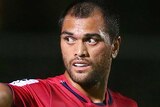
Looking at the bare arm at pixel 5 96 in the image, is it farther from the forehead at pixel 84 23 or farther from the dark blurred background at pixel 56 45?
the dark blurred background at pixel 56 45

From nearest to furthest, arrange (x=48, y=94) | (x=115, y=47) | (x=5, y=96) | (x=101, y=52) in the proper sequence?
(x=5, y=96)
(x=48, y=94)
(x=101, y=52)
(x=115, y=47)

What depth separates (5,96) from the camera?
1492mm

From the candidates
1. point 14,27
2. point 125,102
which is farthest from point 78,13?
point 14,27

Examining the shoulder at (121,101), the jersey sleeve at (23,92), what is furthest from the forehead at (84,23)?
the shoulder at (121,101)

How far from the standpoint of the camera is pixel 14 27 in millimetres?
2590

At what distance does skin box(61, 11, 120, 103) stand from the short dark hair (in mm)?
20

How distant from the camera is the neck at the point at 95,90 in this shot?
5.98 feet

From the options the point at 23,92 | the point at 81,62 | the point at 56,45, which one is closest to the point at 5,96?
the point at 23,92

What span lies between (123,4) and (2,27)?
0.68 metres

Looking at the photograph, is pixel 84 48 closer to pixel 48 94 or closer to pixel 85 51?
pixel 85 51

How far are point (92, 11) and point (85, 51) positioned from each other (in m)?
0.17

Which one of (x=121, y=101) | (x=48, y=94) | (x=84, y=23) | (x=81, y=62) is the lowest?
(x=121, y=101)

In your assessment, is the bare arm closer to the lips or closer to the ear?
the lips

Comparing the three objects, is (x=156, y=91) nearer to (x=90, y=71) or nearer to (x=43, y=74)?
(x=43, y=74)
